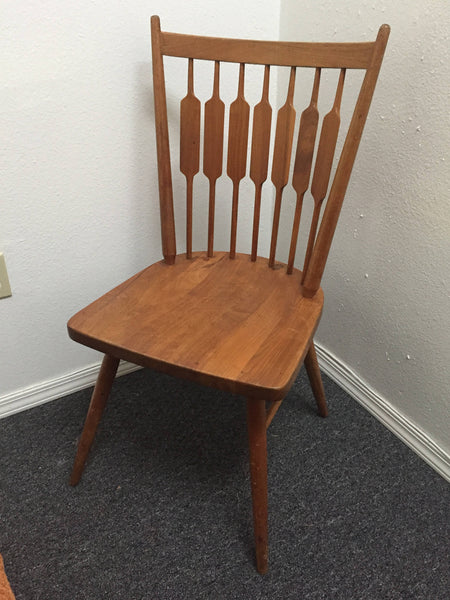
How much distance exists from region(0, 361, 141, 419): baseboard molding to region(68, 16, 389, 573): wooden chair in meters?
0.28

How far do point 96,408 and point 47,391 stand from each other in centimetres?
35

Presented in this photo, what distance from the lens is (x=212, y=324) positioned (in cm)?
79

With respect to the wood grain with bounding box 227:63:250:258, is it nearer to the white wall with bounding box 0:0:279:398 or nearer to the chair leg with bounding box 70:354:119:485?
the white wall with bounding box 0:0:279:398

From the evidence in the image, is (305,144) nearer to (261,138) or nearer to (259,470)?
(261,138)

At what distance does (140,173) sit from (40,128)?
0.22 metres

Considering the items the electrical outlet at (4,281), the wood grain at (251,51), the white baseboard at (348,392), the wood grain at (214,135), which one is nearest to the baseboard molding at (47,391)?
the white baseboard at (348,392)

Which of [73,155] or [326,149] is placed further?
[73,155]

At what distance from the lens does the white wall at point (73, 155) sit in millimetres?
861

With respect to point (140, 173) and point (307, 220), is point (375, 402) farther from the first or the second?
point (140, 173)

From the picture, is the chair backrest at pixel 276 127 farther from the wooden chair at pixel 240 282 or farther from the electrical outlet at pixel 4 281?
the electrical outlet at pixel 4 281

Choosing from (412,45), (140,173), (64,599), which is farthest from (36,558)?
(412,45)

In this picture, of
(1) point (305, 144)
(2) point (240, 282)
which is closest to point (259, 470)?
(2) point (240, 282)

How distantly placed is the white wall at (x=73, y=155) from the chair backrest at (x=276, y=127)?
0.13 metres

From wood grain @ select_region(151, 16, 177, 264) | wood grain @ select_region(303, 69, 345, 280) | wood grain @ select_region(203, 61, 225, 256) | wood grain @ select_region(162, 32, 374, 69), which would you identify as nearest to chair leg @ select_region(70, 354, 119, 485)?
wood grain @ select_region(151, 16, 177, 264)
